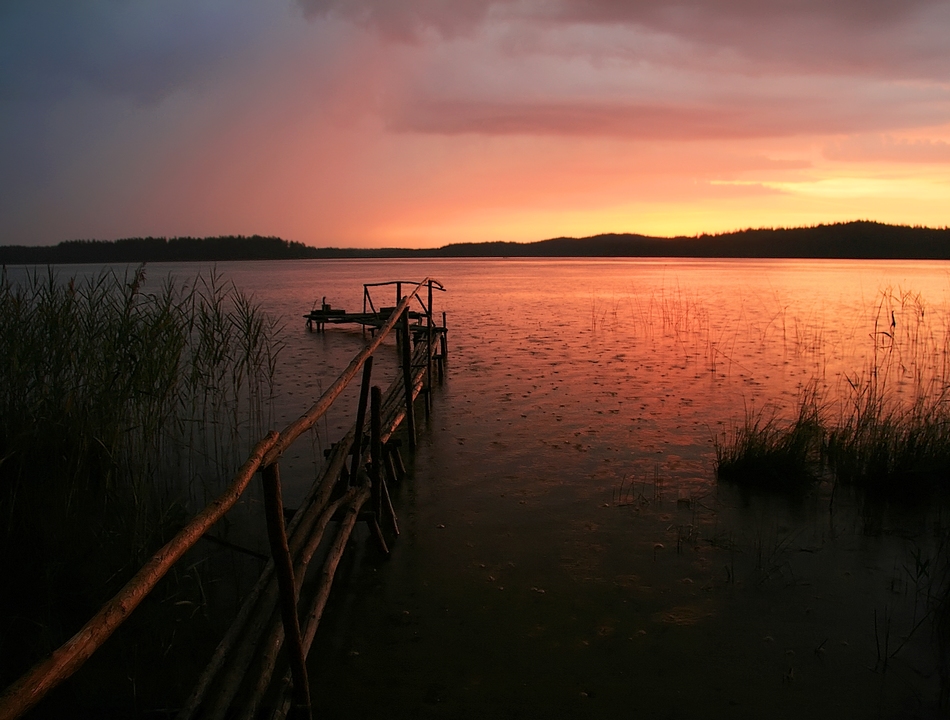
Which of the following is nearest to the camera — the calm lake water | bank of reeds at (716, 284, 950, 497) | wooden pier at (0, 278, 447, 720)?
wooden pier at (0, 278, 447, 720)

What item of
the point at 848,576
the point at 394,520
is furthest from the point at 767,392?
the point at 394,520

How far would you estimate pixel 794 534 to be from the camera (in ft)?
20.4

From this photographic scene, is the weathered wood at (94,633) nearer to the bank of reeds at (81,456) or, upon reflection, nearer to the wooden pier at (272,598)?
the wooden pier at (272,598)

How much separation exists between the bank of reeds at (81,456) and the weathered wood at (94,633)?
259cm

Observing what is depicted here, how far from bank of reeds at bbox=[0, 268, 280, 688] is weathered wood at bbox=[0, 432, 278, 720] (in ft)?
8.50

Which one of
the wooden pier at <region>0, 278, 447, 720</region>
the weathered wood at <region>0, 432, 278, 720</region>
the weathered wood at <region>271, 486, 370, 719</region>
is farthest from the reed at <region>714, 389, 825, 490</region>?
the weathered wood at <region>0, 432, 278, 720</region>

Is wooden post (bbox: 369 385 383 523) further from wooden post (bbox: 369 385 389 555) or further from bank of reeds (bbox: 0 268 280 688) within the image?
bank of reeds (bbox: 0 268 280 688)

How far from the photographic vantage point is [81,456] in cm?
564

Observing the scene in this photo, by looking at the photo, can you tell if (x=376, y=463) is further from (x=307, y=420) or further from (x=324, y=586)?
(x=307, y=420)

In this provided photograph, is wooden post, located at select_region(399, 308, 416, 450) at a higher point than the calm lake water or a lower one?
higher

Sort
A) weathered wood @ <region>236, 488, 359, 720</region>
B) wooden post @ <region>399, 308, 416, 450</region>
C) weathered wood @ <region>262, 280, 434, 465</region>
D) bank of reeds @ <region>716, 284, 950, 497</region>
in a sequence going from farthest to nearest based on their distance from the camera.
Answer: wooden post @ <region>399, 308, 416, 450</region>, bank of reeds @ <region>716, 284, 950, 497</region>, weathered wood @ <region>262, 280, 434, 465</region>, weathered wood @ <region>236, 488, 359, 720</region>

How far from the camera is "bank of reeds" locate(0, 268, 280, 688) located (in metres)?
4.83

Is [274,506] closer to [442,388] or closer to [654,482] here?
[654,482]

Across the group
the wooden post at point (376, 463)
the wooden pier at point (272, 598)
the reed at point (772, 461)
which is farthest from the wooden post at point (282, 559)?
the reed at point (772, 461)
